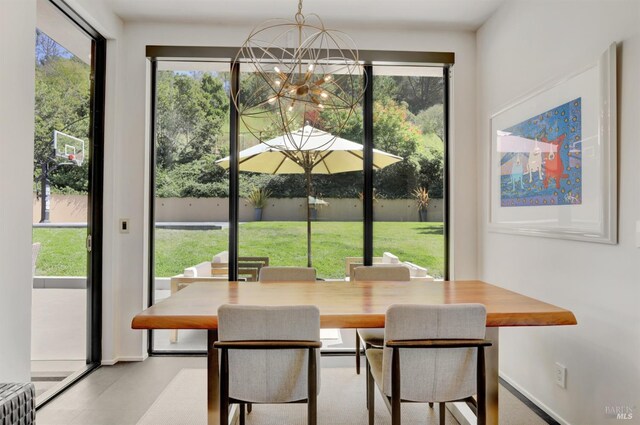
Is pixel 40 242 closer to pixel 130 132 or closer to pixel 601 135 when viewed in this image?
pixel 130 132

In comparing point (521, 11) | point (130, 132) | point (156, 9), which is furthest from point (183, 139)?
point (521, 11)

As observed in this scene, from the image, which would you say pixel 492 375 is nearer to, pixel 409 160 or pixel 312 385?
pixel 312 385

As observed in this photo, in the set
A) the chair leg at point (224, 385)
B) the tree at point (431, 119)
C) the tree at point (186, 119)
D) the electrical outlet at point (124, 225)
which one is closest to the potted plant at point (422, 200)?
the tree at point (431, 119)

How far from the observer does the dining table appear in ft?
5.46

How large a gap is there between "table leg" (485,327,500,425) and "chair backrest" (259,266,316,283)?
1.23 meters

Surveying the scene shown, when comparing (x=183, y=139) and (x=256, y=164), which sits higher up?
(x=183, y=139)

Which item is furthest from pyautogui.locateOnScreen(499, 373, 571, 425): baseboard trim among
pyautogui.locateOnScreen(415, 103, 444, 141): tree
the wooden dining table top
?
pyautogui.locateOnScreen(415, 103, 444, 141): tree

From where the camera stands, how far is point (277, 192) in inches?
136

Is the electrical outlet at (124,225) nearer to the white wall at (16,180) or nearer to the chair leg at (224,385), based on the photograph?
the white wall at (16,180)

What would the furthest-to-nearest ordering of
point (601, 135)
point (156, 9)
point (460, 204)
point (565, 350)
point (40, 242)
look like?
point (460, 204) < point (156, 9) < point (40, 242) < point (565, 350) < point (601, 135)

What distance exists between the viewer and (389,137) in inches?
137

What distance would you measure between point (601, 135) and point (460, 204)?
4.85 ft

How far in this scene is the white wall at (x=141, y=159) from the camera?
3.21 m

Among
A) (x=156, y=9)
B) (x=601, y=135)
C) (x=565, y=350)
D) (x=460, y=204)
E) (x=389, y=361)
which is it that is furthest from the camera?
(x=460, y=204)
